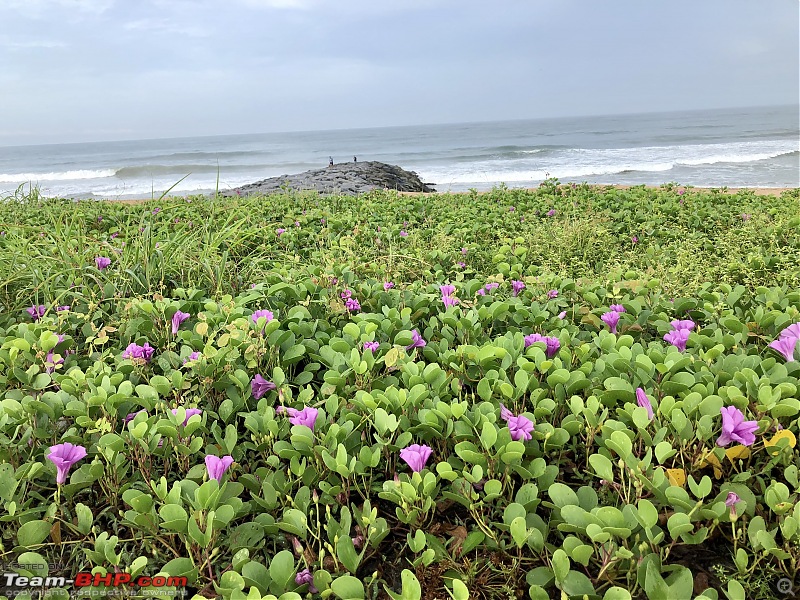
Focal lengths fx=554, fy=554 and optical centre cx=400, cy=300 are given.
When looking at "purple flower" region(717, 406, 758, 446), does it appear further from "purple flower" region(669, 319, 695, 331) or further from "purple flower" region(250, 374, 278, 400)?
"purple flower" region(250, 374, 278, 400)

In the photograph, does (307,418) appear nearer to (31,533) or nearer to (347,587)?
(347,587)

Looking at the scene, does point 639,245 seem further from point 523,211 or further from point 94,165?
point 94,165

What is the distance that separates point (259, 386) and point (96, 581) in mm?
780

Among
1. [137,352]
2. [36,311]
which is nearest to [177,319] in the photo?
[137,352]

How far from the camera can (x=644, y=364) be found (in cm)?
175

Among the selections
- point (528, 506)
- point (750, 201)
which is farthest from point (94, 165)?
point (528, 506)

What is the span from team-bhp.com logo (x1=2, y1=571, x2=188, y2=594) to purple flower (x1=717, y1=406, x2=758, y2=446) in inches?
53.0

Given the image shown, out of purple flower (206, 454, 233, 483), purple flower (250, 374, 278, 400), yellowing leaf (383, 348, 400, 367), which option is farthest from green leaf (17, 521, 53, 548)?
yellowing leaf (383, 348, 400, 367)

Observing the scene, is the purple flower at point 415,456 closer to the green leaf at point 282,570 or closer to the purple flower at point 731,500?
the green leaf at point 282,570

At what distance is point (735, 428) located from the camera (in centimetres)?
140

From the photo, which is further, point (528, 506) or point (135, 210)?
point (135, 210)

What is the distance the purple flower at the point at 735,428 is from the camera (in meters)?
1.38

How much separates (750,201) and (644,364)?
541cm

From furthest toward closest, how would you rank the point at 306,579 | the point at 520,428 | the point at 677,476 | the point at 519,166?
the point at 519,166, the point at 520,428, the point at 677,476, the point at 306,579
